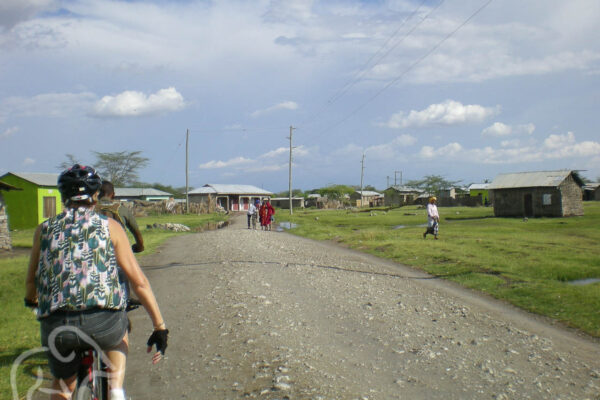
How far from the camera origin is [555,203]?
143ft

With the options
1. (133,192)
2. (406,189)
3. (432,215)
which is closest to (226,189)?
(133,192)

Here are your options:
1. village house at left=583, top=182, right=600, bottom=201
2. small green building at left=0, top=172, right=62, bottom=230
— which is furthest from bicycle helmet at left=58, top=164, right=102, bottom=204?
village house at left=583, top=182, right=600, bottom=201

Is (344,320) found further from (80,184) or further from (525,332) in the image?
(80,184)

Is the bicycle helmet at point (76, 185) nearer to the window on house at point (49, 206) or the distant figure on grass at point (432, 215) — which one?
the distant figure on grass at point (432, 215)

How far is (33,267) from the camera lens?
3.27m

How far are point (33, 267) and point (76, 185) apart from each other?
23.1 inches

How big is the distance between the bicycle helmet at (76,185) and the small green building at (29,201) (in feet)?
113

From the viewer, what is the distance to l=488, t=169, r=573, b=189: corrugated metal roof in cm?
4406

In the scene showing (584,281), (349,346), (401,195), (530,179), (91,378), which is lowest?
(584,281)

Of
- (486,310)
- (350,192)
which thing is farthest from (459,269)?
(350,192)

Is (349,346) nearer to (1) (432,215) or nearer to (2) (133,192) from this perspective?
(1) (432,215)

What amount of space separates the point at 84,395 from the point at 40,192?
3504cm

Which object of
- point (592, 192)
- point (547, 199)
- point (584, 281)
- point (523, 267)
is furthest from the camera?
point (592, 192)

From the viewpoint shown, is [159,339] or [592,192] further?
[592,192]
